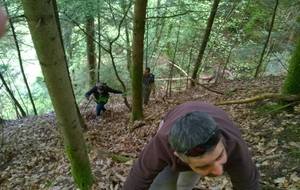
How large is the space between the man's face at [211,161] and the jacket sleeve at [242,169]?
0.71ft

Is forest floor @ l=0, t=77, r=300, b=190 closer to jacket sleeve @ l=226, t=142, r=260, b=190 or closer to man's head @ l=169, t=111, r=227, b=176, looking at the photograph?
jacket sleeve @ l=226, t=142, r=260, b=190

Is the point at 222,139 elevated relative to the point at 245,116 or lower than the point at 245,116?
elevated

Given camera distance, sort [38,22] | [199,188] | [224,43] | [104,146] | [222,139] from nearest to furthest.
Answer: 1. [222,139]
2. [38,22]
3. [199,188]
4. [104,146]
5. [224,43]

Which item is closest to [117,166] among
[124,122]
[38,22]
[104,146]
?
[104,146]

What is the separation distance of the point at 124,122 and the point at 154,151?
824cm

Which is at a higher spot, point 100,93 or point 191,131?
point 191,131

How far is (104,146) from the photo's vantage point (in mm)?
8156

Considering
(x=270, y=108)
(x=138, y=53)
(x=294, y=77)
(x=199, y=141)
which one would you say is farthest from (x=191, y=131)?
(x=138, y=53)

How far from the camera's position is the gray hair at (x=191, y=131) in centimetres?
192

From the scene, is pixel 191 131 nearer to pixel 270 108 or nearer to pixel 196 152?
pixel 196 152

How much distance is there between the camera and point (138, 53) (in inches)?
322

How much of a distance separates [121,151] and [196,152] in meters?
5.30

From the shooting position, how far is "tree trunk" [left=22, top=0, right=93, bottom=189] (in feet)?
11.8

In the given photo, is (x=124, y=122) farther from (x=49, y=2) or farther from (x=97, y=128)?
(x=49, y=2)
